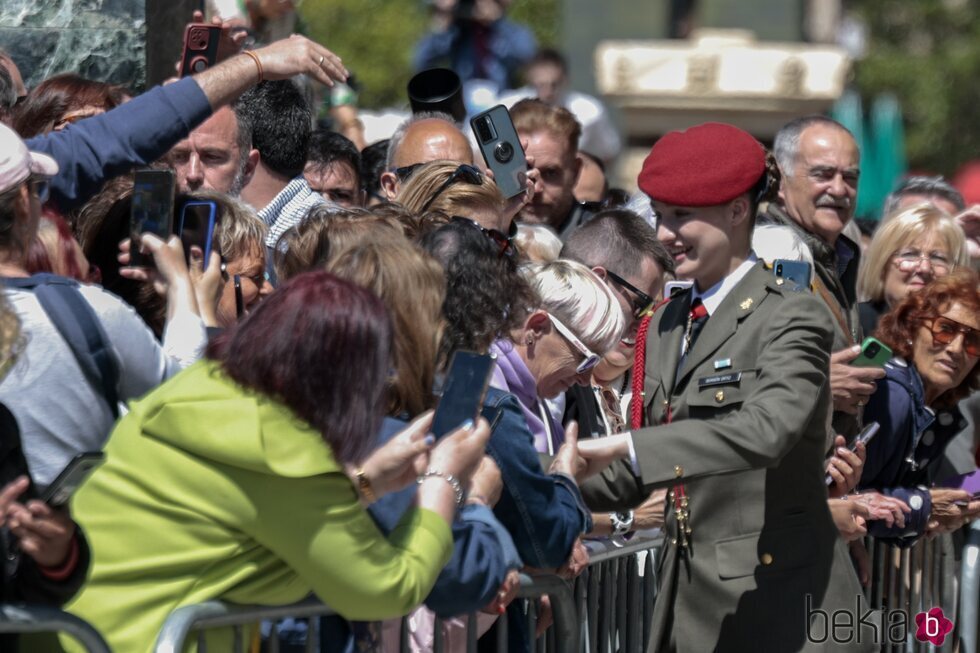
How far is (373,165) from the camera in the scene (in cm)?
670

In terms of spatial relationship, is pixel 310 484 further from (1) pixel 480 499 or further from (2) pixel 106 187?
(2) pixel 106 187

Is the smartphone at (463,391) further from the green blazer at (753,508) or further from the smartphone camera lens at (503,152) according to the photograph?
the smartphone camera lens at (503,152)

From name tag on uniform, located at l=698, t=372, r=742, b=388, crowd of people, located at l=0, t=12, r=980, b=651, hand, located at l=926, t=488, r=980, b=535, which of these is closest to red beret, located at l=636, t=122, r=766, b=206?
crowd of people, located at l=0, t=12, r=980, b=651

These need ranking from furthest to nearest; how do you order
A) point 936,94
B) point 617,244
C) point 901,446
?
point 936,94, point 617,244, point 901,446

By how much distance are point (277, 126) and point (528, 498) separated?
8.14ft

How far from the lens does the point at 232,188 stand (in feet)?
17.5

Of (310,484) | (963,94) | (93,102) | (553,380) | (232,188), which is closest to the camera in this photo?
(310,484)

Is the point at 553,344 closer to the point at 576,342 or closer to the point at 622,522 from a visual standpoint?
the point at 576,342

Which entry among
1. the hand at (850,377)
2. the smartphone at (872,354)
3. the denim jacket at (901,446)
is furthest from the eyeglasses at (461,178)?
the denim jacket at (901,446)

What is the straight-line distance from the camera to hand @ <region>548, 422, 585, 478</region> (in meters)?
3.80

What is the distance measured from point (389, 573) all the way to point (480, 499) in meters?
0.47

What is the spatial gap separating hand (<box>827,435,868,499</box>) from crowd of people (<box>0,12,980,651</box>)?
1cm

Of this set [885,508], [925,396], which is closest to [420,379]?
[885,508]

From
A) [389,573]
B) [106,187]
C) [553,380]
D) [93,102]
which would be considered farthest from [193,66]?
[389,573]
